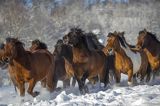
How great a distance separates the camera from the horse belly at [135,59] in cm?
1383

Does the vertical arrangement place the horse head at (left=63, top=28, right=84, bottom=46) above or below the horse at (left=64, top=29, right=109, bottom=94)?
above

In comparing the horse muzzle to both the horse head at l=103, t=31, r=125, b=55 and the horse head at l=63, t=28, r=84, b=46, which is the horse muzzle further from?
the horse head at l=103, t=31, r=125, b=55

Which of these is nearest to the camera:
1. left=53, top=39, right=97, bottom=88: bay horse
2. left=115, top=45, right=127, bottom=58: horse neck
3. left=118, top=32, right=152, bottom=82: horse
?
left=53, top=39, right=97, bottom=88: bay horse

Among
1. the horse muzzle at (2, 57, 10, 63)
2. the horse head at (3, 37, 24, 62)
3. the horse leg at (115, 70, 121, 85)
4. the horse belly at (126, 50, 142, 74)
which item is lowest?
the horse leg at (115, 70, 121, 85)

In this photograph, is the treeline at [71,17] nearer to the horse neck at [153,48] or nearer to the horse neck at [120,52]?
the horse neck at [153,48]

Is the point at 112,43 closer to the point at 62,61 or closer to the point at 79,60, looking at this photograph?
the point at 79,60

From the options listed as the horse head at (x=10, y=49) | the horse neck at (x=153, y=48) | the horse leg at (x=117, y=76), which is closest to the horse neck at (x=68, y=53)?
the horse leg at (x=117, y=76)

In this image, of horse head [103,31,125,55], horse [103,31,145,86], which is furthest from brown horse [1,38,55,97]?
horse [103,31,145,86]

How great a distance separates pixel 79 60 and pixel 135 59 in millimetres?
2377

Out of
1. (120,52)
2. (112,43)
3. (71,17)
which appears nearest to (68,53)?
(112,43)

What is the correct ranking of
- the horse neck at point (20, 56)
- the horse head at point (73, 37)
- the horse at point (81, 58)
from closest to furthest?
the horse neck at point (20, 56), the horse head at point (73, 37), the horse at point (81, 58)

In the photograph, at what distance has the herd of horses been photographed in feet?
38.0

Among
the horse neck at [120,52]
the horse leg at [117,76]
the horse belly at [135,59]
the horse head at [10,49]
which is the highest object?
the horse head at [10,49]

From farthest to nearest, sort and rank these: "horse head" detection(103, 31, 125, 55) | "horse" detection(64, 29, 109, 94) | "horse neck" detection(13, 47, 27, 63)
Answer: "horse head" detection(103, 31, 125, 55) < "horse" detection(64, 29, 109, 94) < "horse neck" detection(13, 47, 27, 63)
